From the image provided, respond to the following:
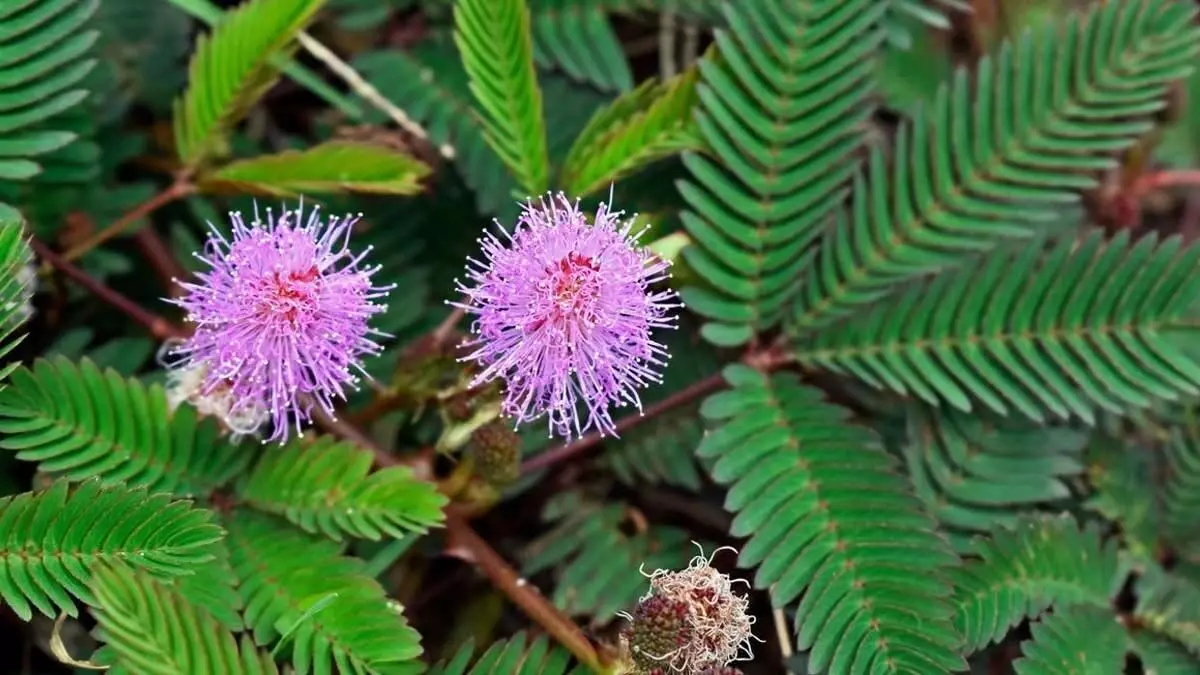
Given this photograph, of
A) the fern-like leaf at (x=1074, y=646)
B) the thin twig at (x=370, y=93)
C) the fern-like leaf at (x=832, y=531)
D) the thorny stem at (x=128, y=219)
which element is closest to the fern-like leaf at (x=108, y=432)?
the thorny stem at (x=128, y=219)

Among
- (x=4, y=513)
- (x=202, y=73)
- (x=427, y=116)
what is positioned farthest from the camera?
(x=427, y=116)

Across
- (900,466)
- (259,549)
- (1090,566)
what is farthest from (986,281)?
(259,549)

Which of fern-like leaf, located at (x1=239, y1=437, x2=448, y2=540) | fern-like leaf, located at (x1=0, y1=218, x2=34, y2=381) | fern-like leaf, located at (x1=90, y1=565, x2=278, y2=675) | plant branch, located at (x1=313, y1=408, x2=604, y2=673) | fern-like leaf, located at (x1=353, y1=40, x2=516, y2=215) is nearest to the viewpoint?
fern-like leaf, located at (x1=90, y1=565, x2=278, y2=675)

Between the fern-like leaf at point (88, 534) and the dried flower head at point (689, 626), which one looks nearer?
A: the fern-like leaf at point (88, 534)

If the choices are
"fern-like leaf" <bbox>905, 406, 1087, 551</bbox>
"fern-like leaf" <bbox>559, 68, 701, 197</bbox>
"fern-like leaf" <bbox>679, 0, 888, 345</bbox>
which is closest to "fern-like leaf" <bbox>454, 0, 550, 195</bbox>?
"fern-like leaf" <bbox>559, 68, 701, 197</bbox>

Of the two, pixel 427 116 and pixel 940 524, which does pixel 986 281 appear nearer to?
pixel 940 524

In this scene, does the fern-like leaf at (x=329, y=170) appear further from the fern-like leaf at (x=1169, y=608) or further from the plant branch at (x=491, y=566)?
the fern-like leaf at (x=1169, y=608)

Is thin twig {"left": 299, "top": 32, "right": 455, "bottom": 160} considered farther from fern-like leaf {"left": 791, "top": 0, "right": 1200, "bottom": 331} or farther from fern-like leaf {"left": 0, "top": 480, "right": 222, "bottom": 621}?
fern-like leaf {"left": 0, "top": 480, "right": 222, "bottom": 621}
